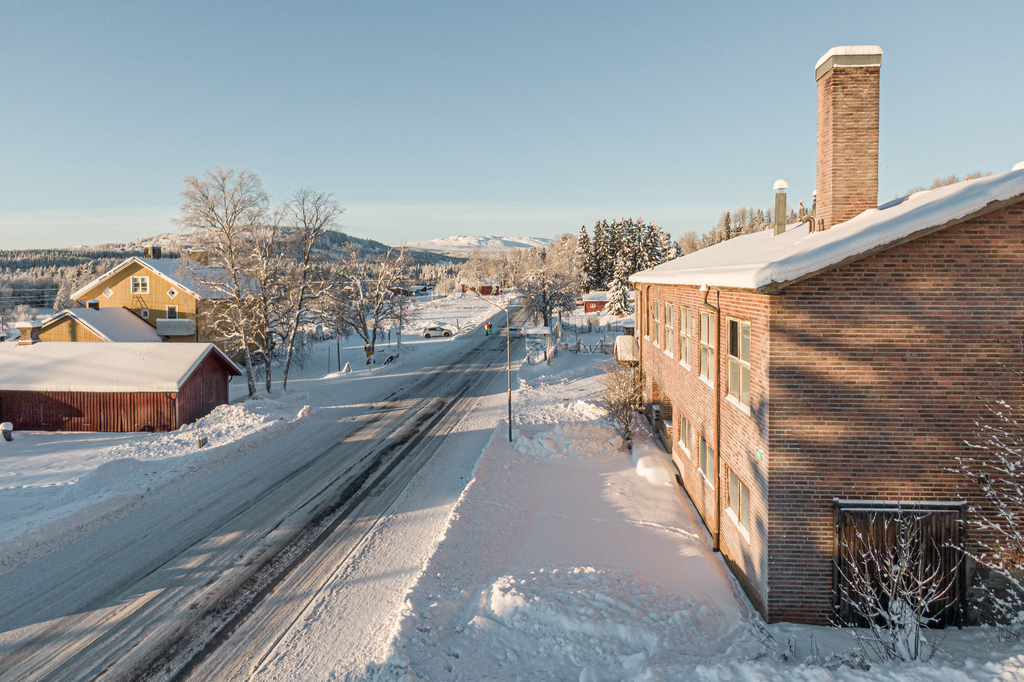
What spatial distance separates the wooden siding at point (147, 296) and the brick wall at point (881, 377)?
4219 centimetres

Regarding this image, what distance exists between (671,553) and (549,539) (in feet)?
9.53

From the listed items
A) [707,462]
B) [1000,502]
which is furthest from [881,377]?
[707,462]

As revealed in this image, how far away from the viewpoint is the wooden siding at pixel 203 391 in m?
26.4

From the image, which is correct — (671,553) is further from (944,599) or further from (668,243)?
(668,243)

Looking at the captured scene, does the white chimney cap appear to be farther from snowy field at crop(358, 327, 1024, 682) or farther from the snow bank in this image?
the snow bank

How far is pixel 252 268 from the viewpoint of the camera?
102 feet

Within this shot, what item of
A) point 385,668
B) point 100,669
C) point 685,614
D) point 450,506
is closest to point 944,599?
point 685,614

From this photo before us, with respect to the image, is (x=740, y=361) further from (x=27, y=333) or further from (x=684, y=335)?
(x=27, y=333)

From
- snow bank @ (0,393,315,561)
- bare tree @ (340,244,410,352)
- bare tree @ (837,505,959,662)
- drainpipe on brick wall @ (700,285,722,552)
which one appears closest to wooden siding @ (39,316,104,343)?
snow bank @ (0,393,315,561)

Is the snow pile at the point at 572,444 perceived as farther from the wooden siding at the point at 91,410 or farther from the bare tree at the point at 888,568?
the wooden siding at the point at 91,410

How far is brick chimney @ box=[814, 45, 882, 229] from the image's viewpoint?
38.4ft

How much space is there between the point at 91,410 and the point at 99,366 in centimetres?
230

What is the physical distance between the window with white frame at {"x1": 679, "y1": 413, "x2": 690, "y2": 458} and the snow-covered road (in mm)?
7299

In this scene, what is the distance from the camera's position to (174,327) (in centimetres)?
4112
